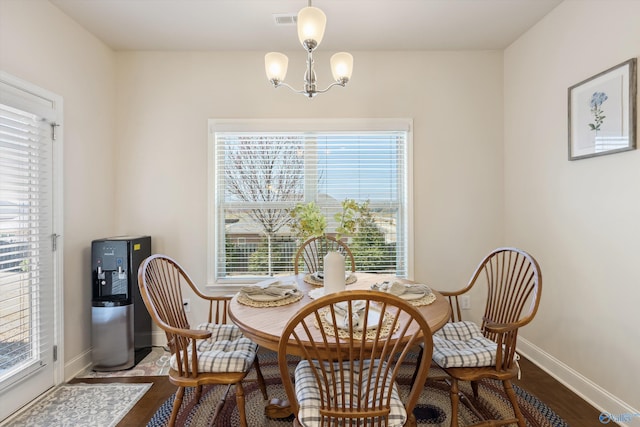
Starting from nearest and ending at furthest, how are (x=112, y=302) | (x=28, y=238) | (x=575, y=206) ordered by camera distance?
(x=28, y=238) → (x=575, y=206) → (x=112, y=302)

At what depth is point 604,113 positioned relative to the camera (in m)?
2.00

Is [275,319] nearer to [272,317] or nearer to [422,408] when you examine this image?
[272,317]

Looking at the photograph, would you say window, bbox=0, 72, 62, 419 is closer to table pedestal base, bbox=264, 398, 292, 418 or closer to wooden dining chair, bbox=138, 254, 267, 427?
wooden dining chair, bbox=138, 254, 267, 427

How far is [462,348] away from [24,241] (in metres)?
2.74

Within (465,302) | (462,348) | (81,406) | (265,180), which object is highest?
A: (265,180)

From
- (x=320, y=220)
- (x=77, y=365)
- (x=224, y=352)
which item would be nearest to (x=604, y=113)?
(x=320, y=220)

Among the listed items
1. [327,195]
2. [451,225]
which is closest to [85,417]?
[327,195]

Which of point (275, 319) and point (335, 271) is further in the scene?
point (335, 271)

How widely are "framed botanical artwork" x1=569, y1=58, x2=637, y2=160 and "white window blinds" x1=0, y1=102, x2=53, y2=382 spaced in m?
3.66

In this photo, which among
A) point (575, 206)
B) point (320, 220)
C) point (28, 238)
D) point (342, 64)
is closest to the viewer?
point (320, 220)

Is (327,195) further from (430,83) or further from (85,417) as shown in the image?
(85,417)

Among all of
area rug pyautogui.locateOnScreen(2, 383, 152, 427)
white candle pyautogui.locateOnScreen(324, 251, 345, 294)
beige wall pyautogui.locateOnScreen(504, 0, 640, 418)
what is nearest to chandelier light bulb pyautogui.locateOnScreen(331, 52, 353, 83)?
white candle pyautogui.locateOnScreen(324, 251, 345, 294)

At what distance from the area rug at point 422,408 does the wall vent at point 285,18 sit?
8.54 ft

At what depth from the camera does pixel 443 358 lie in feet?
5.34
